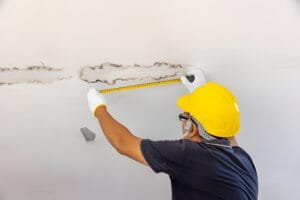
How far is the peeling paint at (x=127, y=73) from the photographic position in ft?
4.83

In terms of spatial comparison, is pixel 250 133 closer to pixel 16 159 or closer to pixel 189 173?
pixel 189 173

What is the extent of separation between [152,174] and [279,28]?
31.2 inches

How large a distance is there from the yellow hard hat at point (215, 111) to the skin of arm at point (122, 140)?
0.71 ft

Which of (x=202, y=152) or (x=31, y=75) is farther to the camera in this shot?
(x=31, y=75)

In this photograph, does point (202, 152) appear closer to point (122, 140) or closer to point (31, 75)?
point (122, 140)

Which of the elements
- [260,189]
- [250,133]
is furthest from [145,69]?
[260,189]

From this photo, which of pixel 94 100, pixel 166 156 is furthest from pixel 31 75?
pixel 166 156

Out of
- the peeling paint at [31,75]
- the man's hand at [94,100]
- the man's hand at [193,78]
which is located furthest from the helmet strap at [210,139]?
the peeling paint at [31,75]

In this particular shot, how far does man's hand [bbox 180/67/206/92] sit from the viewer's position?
1.49 meters

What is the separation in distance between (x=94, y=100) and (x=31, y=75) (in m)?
0.26

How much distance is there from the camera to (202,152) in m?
1.28

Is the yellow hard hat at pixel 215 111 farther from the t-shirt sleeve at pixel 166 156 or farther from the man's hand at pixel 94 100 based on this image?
the man's hand at pixel 94 100

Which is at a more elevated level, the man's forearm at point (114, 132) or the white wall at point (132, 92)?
the white wall at point (132, 92)

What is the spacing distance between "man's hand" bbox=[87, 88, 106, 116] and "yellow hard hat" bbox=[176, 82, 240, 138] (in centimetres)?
31
